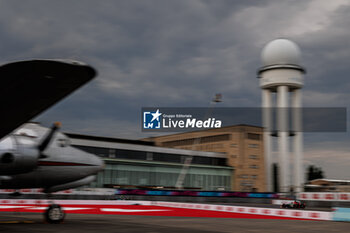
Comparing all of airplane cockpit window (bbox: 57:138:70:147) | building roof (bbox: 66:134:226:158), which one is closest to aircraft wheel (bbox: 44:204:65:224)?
airplane cockpit window (bbox: 57:138:70:147)

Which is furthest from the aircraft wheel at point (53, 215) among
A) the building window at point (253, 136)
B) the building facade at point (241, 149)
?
the building window at point (253, 136)

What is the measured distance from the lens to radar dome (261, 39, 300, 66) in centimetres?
6469

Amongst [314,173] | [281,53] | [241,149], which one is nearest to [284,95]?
[281,53]

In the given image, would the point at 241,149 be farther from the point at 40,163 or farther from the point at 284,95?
the point at 40,163

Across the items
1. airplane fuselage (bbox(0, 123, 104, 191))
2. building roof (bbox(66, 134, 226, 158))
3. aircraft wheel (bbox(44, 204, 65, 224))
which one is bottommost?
aircraft wheel (bbox(44, 204, 65, 224))

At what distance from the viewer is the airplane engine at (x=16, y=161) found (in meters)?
15.4

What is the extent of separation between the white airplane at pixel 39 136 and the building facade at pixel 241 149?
76759mm

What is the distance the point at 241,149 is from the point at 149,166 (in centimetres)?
2475

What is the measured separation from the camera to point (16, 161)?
15484mm

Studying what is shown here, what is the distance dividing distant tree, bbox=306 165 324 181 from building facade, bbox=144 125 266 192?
66.0m

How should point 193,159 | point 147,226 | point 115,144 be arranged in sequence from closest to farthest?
1. point 147,226
2. point 115,144
3. point 193,159

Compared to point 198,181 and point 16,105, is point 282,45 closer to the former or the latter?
point 198,181

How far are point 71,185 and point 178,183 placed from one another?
66585 mm

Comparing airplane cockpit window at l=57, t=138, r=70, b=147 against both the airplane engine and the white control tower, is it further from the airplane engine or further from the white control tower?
the white control tower
